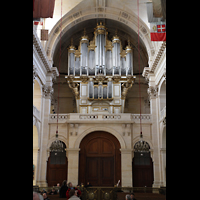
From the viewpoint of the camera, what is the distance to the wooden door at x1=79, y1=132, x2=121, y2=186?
18.4 m

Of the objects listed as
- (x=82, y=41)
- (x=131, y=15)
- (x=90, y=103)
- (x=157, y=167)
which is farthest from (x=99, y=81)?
(x=157, y=167)

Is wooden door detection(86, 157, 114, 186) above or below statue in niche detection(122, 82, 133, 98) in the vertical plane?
below

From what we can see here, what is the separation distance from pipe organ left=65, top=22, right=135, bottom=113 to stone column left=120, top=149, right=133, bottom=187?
341cm

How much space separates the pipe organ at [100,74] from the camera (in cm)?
2069

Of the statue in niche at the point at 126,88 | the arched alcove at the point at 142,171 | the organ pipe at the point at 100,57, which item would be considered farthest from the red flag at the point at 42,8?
the statue in niche at the point at 126,88

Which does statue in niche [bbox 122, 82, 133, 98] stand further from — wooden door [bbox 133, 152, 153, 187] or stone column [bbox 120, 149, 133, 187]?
wooden door [bbox 133, 152, 153, 187]

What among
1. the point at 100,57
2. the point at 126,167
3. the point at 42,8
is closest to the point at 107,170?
the point at 126,167

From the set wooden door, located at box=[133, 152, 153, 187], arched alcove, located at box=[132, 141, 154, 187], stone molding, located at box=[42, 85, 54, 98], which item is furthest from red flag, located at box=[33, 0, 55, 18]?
wooden door, located at box=[133, 152, 153, 187]

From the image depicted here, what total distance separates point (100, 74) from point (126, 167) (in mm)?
7018

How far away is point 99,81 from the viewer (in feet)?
68.9

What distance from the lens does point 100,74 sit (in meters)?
20.9

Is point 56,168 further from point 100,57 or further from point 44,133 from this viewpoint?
point 100,57
